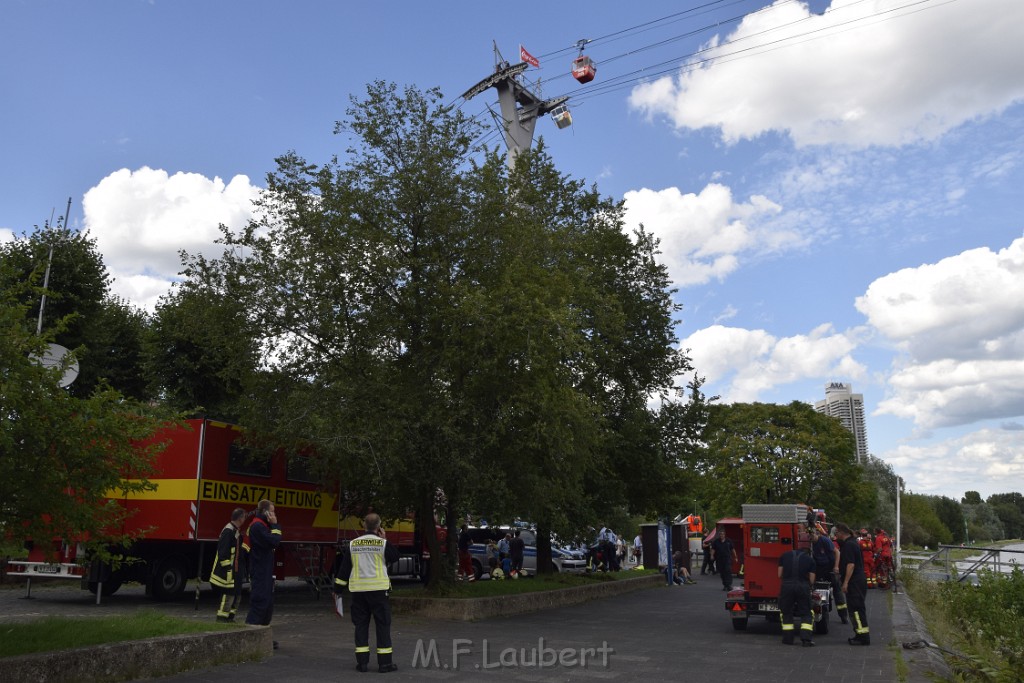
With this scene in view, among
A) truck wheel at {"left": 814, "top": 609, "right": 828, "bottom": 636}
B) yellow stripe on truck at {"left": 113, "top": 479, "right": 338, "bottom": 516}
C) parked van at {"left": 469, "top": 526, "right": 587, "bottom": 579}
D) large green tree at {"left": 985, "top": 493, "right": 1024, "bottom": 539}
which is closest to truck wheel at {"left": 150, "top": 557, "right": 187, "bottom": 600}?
yellow stripe on truck at {"left": 113, "top": 479, "right": 338, "bottom": 516}

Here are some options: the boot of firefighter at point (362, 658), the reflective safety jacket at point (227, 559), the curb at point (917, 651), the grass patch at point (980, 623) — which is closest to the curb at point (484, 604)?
the reflective safety jacket at point (227, 559)

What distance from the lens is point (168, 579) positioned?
53.1 ft

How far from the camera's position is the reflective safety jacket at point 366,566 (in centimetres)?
975

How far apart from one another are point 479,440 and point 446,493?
4.50 feet

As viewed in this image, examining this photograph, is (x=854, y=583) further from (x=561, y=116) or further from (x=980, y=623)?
(x=561, y=116)

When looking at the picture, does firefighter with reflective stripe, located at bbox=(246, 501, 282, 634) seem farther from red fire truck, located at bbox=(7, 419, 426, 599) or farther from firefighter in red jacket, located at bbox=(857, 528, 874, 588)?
firefighter in red jacket, located at bbox=(857, 528, 874, 588)

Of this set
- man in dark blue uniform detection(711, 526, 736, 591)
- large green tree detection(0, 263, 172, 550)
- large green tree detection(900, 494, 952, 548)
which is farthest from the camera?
large green tree detection(900, 494, 952, 548)

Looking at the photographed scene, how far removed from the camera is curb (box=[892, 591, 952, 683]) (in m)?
9.21

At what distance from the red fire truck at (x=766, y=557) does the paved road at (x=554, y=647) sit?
428 millimetres

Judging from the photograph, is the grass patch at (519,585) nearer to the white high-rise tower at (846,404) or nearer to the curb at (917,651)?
the curb at (917,651)

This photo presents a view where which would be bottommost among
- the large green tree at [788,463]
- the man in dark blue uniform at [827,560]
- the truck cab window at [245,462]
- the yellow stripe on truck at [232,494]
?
the man in dark blue uniform at [827,560]

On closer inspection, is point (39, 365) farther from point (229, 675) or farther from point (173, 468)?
point (173, 468)

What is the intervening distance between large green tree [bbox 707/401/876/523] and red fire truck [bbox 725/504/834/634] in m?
31.9

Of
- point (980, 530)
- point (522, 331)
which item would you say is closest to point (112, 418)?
point (522, 331)
